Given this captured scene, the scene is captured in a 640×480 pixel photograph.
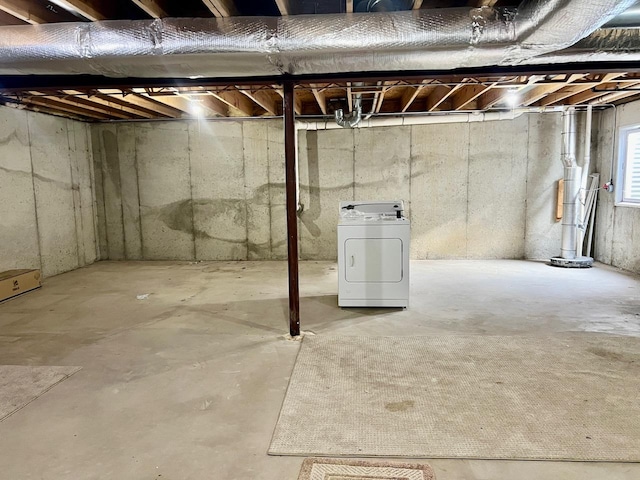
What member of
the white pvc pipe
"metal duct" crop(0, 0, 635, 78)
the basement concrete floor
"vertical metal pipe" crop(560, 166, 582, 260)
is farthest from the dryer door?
"vertical metal pipe" crop(560, 166, 582, 260)

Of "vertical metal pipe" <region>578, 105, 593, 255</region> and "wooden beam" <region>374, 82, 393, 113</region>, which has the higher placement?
"wooden beam" <region>374, 82, 393, 113</region>

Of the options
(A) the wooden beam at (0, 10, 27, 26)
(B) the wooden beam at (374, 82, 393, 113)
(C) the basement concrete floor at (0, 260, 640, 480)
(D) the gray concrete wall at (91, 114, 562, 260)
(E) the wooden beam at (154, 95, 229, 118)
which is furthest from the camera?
(D) the gray concrete wall at (91, 114, 562, 260)

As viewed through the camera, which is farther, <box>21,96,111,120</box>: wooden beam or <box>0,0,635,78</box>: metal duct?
<box>21,96,111,120</box>: wooden beam

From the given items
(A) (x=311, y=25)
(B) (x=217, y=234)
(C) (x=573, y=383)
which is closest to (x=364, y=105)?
(B) (x=217, y=234)

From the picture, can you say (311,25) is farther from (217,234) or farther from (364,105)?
(217,234)

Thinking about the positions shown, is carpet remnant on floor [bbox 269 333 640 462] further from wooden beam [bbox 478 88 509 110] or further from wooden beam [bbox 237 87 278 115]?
wooden beam [bbox 478 88 509 110]

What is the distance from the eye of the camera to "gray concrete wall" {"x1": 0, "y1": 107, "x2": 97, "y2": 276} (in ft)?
16.4

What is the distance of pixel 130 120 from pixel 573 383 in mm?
6557

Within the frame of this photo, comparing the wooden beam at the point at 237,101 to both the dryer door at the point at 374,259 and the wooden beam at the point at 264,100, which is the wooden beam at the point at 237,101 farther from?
the dryer door at the point at 374,259

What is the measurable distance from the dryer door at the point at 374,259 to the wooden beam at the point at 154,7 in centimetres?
230

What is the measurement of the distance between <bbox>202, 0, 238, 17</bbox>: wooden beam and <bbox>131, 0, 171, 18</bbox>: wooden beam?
1.18ft

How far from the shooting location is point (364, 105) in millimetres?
6145

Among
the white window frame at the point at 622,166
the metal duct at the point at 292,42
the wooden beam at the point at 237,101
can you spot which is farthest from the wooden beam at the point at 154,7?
the white window frame at the point at 622,166

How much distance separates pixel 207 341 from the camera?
3.24 metres
